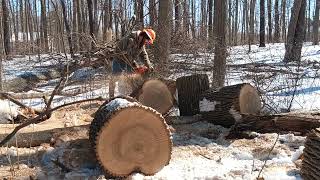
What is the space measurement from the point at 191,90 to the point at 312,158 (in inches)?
140

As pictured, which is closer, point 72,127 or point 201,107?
point 72,127

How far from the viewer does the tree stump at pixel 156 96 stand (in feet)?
24.2

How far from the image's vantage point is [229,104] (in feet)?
21.4

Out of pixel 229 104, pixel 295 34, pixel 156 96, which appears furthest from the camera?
pixel 295 34

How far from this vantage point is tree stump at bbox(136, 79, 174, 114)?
24.2ft

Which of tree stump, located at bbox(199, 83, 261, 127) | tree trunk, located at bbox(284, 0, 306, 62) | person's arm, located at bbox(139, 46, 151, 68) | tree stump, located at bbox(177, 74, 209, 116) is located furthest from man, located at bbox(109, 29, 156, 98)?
tree trunk, located at bbox(284, 0, 306, 62)

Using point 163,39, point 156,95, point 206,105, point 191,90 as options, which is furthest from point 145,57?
point 206,105

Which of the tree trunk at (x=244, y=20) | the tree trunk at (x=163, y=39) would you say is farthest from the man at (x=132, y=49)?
the tree trunk at (x=244, y=20)

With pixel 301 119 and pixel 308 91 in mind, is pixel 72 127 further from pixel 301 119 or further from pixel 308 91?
pixel 308 91

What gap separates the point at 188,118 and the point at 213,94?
0.63m

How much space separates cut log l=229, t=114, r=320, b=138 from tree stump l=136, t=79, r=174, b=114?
1.55m

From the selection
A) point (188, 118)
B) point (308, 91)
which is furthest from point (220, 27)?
point (188, 118)

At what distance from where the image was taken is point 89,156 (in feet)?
16.3

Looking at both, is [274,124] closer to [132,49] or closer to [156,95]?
[156,95]
